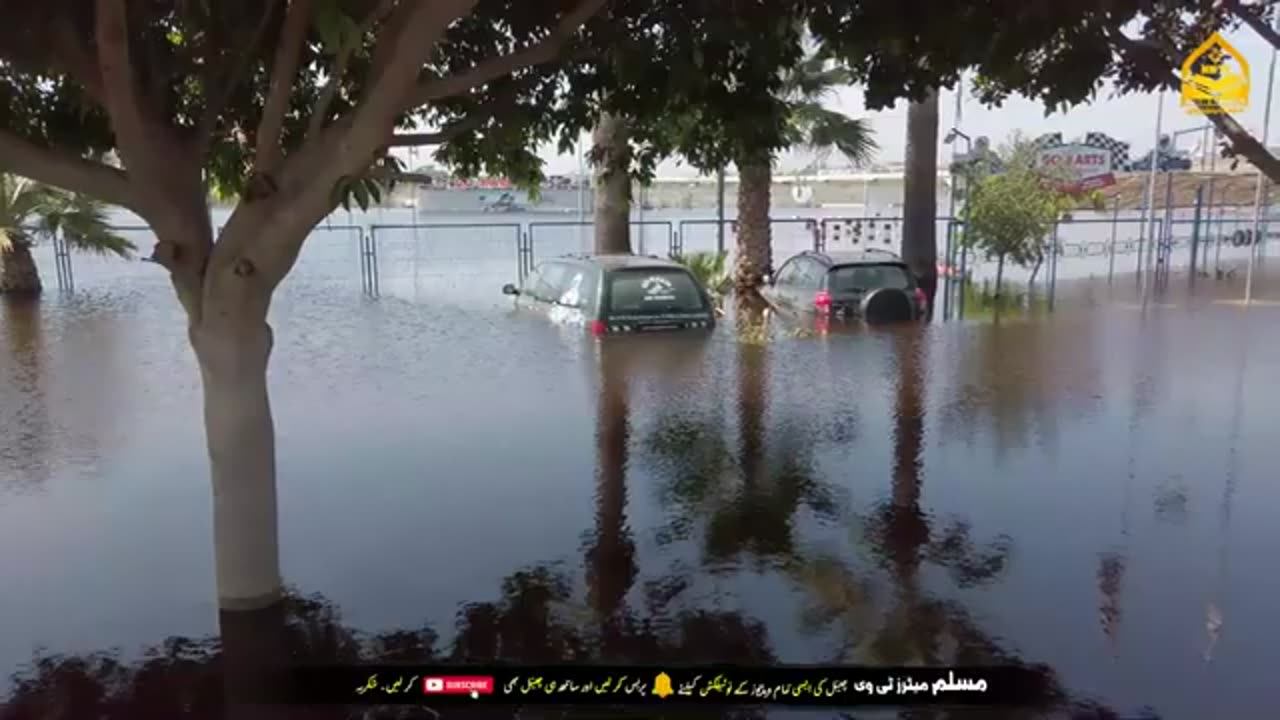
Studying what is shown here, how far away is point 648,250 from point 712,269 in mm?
5274

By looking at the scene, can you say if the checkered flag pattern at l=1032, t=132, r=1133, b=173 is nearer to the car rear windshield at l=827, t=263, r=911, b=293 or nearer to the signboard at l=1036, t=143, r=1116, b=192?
the signboard at l=1036, t=143, r=1116, b=192

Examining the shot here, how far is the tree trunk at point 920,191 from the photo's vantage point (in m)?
18.2

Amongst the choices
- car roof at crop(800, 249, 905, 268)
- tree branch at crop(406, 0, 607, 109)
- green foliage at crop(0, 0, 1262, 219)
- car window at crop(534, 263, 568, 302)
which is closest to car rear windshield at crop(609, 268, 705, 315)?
car window at crop(534, 263, 568, 302)

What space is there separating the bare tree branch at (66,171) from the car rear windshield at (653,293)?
26.7ft

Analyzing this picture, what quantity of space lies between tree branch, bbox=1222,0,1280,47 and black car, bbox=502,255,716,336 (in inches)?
280

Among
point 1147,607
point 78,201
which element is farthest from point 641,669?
point 78,201

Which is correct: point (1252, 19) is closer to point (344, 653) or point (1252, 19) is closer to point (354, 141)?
point (354, 141)

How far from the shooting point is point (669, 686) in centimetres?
478

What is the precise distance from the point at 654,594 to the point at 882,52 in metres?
3.42

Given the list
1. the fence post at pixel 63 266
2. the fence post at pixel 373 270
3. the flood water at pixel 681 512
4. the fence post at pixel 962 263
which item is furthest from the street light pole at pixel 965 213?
the fence post at pixel 63 266

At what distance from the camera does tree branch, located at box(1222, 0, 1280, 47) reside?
659cm

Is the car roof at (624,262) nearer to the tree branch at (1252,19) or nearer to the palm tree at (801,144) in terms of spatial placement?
the palm tree at (801,144)

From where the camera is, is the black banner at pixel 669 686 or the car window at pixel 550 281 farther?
the car window at pixel 550 281

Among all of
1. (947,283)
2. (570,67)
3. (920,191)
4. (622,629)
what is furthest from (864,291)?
(622,629)
